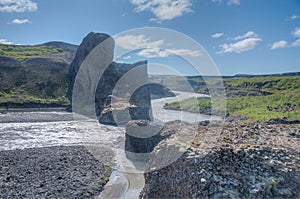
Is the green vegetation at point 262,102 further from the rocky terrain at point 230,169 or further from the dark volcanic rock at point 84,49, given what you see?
the rocky terrain at point 230,169

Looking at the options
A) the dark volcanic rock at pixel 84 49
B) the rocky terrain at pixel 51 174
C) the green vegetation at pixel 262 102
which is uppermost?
the dark volcanic rock at pixel 84 49

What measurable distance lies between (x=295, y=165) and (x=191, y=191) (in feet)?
14.6

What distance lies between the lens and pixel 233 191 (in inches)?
380

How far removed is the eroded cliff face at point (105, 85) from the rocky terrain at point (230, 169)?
3994 centimetres

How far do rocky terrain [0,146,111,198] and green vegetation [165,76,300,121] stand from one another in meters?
34.1

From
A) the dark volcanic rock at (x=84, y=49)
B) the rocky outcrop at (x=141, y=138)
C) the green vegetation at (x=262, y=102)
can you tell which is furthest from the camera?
the dark volcanic rock at (x=84, y=49)

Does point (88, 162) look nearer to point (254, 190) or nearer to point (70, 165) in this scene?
point (70, 165)

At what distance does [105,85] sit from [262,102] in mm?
45756

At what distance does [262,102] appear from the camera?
227 ft

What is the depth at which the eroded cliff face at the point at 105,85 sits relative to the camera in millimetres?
55147

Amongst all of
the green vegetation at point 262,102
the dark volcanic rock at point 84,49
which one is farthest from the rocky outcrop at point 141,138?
the dark volcanic rock at point 84,49

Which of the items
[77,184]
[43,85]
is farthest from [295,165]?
[43,85]

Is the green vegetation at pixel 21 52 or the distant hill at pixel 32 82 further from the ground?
the green vegetation at pixel 21 52

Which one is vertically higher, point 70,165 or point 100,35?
point 100,35
